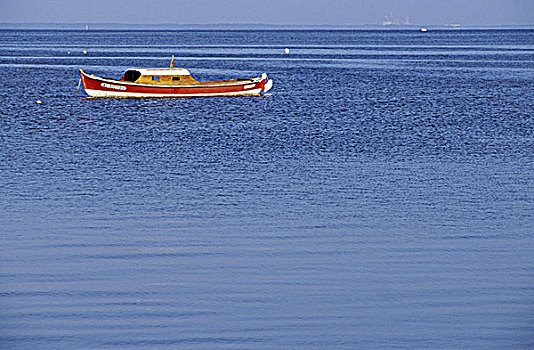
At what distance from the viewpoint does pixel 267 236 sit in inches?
768

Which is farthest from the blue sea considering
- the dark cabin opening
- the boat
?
the dark cabin opening

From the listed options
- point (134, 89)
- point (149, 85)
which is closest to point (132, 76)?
point (134, 89)

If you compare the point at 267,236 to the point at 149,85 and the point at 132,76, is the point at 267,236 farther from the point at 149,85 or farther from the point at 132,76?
the point at 132,76

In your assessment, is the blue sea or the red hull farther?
the red hull

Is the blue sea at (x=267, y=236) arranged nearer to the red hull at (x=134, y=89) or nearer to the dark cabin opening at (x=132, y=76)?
the red hull at (x=134, y=89)

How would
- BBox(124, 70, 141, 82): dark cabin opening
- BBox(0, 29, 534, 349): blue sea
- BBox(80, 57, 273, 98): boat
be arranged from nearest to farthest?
1. BBox(0, 29, 534, 349): blue sea
2. BBox(80, 57, 273, 98): boat
3. BBox(124, 70, 141, 82): dark cabin opening

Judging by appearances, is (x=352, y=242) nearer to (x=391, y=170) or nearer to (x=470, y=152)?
(x=391, y=170)

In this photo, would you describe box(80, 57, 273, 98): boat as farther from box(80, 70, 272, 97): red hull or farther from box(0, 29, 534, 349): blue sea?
box(0, 29, 534, 349): blue sea

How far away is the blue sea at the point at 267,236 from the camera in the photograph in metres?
13.7

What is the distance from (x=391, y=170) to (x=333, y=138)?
9534 mm

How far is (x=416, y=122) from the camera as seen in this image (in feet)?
147

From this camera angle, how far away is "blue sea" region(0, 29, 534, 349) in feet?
44.9

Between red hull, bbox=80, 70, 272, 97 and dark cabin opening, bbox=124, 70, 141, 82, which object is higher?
dark cabin opening, bbox=124, 70, 141, 82

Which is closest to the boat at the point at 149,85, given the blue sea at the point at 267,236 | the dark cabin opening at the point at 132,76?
the dark cabin opening at the point at 132,76
